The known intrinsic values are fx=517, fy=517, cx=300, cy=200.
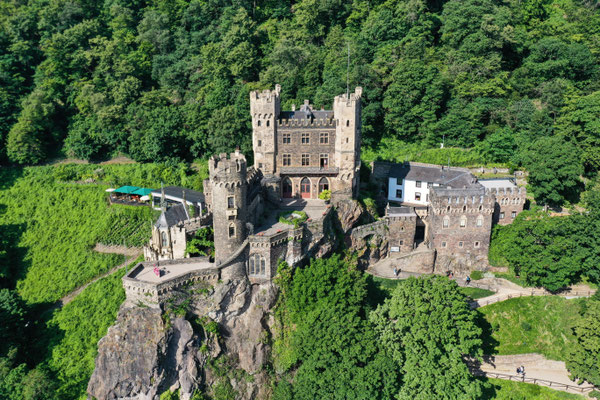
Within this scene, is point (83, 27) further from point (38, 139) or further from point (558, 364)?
point (558, 364)

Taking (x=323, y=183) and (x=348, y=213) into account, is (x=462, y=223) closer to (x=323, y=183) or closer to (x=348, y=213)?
(x=348, y=213)

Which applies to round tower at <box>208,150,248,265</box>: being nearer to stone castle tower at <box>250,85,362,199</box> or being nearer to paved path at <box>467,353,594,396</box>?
stone castle tower at <box>250,85,362,199</box>

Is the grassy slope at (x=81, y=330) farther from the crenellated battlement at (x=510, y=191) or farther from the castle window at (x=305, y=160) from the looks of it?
the crenellated battlement at (x=510, y=191)

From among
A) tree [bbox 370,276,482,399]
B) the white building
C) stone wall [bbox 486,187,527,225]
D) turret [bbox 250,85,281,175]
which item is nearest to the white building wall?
the white building

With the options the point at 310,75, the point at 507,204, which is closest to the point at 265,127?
the point at 310,75

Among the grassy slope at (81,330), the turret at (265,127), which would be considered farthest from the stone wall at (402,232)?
the grassy slope at (81,330)

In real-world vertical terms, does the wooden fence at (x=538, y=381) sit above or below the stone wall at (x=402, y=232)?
below

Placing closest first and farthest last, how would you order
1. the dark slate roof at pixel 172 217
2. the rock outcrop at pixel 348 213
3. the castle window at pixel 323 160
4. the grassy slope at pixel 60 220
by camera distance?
the dark slate roof at pixel 172 217
the rock outcrop at pixel 348 213
the castle window at pixel 323 160
the grassy slope at pixel 60 220
